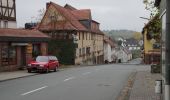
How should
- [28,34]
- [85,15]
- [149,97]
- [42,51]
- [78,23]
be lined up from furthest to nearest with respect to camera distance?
[85,15] → [78,23] → [42,51] → [28,34] → [149,97]

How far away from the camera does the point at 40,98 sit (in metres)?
16.8

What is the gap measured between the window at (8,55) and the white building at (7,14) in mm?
5054

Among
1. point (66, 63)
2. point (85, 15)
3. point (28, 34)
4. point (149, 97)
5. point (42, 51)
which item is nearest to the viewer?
point (149, 97)

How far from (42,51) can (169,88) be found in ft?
136

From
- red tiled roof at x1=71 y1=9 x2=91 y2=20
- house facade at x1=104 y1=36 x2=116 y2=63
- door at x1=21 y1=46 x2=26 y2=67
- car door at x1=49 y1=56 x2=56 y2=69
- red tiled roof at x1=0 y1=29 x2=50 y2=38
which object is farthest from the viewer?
house facade at x1=104 y1=36 x2=116 y2=63

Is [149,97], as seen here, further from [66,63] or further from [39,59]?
[66,63]

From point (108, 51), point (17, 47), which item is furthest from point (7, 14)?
point (108, 51)

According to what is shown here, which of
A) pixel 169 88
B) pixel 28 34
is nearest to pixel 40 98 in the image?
pixel 169 88

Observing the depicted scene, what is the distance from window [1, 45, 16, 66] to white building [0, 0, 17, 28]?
16.6 ft

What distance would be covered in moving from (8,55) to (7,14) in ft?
23.1

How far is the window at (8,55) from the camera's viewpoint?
38562 millimetres

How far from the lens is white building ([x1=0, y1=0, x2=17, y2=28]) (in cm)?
4394

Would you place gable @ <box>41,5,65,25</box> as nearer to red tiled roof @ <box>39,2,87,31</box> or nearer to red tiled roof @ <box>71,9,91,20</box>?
red tiled roof @ <box>39,2,87,31</box>

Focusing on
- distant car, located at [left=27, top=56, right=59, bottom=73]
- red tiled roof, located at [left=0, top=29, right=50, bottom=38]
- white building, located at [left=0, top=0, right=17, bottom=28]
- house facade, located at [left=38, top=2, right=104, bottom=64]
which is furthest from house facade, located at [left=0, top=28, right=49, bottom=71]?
house facade, located at [left=38, top=2, right=104, bottom=64]
